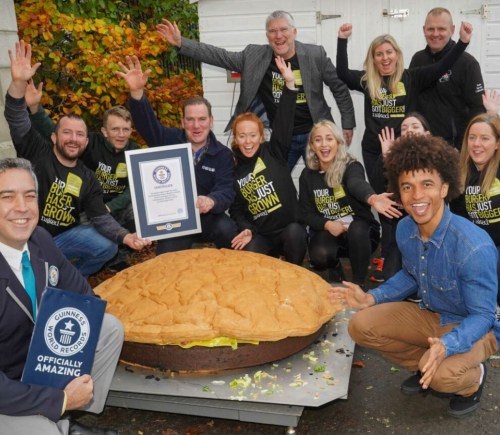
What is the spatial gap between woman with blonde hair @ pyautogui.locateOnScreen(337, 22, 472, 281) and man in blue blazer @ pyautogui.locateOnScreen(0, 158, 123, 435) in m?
3.52

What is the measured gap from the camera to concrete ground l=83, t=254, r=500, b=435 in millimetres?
3879

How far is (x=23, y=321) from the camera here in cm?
327

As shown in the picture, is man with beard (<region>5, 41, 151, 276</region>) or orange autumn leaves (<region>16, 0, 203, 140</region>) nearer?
man with beard (<region>5, 41, 151, 276</region>)

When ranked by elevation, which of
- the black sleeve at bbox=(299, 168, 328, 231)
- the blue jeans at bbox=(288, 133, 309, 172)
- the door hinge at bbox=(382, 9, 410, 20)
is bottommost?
the black sleeve at bbox=(299, 168, 328, 231)

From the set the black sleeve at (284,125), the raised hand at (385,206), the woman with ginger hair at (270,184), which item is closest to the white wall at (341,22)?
the woman with ginger hair at (270,184)

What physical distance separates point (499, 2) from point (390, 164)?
4145 millimetres

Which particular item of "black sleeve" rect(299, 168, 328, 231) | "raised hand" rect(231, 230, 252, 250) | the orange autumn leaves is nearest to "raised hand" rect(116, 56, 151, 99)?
"raised hand" rect(231, 230, 252, 250)

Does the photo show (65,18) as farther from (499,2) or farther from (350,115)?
(499,2)

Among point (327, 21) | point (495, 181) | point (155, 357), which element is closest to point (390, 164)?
point (495, 181)

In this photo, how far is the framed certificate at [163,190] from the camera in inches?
222

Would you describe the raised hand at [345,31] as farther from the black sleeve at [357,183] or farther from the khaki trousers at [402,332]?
the khaki trousers at [402,332]

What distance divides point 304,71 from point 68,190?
269cm

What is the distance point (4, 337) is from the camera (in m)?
3.21

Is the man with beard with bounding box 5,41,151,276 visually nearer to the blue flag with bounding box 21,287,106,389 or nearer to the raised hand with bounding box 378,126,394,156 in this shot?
the blue flag with bounding box 21,287,106,389
